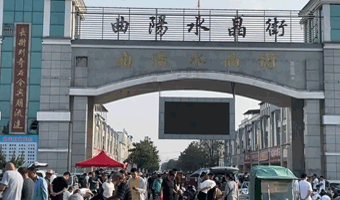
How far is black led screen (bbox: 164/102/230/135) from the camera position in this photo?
25.5 metres

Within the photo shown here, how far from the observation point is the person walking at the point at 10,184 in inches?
366

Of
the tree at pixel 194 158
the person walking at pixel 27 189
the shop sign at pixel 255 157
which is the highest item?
the person walking at pixel 27 189

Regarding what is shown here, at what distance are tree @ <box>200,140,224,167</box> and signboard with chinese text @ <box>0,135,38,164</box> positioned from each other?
50.7 metres

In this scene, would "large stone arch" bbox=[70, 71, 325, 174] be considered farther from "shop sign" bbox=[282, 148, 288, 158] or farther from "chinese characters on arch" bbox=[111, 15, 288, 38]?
"shop sign" bbox=[282, 148, 288, 158]

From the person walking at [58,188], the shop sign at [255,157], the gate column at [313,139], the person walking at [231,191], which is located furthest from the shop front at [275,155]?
the person walking at [58,188]

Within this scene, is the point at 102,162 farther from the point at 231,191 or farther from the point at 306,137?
the point at 306,137

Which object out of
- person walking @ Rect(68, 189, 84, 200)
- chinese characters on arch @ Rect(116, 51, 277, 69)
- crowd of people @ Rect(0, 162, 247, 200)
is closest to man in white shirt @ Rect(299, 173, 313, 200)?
crowd of people @ Rect(0, 162, 247, 200)

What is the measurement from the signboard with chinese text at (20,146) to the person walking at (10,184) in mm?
16595

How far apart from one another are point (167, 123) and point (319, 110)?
24.3ft

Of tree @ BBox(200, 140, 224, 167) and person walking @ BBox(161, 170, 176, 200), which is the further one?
tree @ BBox(200, 140, 224, 167)

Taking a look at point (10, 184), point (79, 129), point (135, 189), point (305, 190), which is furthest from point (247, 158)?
point (10, 184)

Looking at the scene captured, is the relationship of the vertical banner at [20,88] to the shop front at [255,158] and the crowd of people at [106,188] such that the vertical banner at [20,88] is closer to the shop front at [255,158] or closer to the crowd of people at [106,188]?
the crowd of people at [106,188]

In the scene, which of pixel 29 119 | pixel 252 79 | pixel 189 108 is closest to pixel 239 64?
pixel 252 79

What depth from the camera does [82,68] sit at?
1027 inches
